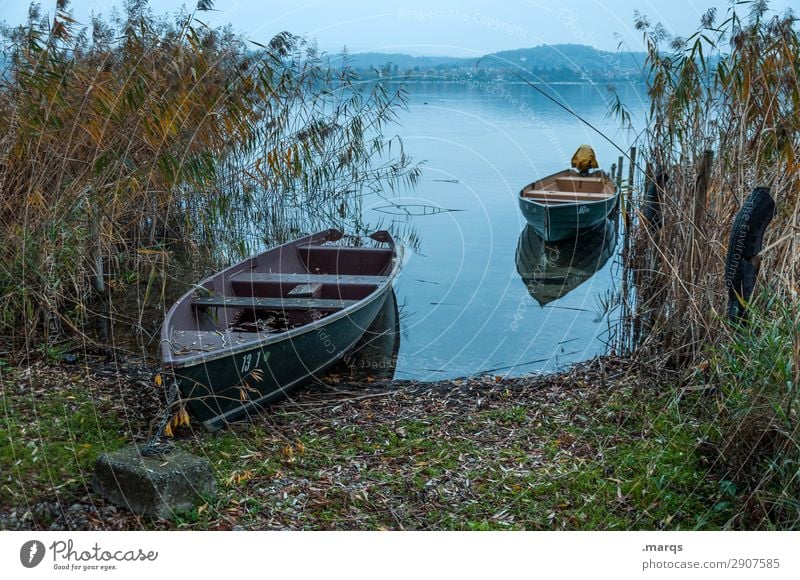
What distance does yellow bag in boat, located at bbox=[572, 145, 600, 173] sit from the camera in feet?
39.1

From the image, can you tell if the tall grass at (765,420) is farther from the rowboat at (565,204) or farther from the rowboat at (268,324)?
the rowboat at (565,204)

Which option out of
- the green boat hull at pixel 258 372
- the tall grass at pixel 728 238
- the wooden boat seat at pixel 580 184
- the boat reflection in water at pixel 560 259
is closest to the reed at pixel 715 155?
the tall grass at pixel 728 238

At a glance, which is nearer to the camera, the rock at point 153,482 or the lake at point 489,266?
the rock at point 153,482

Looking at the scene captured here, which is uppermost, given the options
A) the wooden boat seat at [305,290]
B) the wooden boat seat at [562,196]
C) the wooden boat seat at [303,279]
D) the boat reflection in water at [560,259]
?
the wooden boat seat at [562,196]

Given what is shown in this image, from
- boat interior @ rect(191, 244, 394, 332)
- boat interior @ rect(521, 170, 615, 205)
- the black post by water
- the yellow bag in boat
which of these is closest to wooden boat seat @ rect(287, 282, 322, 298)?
boat interior @ rect(191, 244, 394, 332)

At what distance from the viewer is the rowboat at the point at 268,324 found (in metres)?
4.28

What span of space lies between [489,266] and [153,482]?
267 inches

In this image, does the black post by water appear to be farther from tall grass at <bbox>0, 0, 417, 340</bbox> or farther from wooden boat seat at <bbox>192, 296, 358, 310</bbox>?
tall grass at <bbox>0, 0, 417, 340</bbox>

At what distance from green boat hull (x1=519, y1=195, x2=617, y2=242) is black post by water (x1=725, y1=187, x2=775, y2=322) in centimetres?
591

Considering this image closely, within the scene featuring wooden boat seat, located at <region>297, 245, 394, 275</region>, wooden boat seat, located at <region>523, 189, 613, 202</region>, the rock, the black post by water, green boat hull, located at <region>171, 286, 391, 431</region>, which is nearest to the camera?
the rock

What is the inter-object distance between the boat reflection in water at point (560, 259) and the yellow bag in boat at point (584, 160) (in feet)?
2.85

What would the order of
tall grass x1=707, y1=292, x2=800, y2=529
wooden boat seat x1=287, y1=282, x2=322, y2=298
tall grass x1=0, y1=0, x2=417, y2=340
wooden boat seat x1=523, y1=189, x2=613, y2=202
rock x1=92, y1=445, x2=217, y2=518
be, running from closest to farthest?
tall grass x1=707, y1=292, x2=800, y2=529 < rock x1=92, y1=445, x2=217, y2=518 < tall grass x1=0, y1=0, x2=417, y2=340 < wooden boat seat x1=287, y1=282, x2=322, y2=298 < wooden boat seat x1=523, y1=189, x2=613, y2=202
